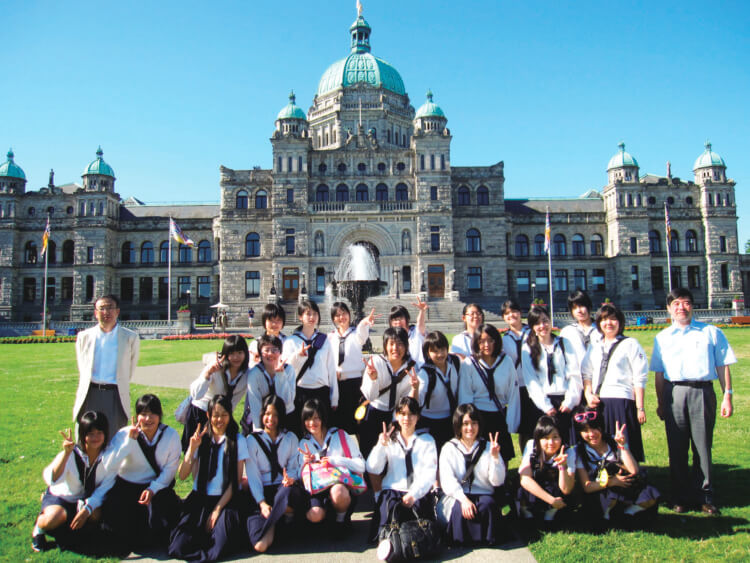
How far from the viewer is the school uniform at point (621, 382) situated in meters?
6.45

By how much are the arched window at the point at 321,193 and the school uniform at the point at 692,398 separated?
41132mm

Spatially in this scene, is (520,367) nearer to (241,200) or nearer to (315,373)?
(315,373)

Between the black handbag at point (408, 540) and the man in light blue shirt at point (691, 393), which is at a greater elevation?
the man in light blue shirt at point (691, 393)

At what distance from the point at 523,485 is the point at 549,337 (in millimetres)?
1913

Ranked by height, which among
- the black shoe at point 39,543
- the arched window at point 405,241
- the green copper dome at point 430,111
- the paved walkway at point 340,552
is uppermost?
the green copper dome at point 430,111

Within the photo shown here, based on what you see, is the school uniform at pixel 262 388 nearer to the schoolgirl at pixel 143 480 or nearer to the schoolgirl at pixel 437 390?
the schoolgirl at pixel 143 480

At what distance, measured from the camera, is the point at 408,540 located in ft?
17.1

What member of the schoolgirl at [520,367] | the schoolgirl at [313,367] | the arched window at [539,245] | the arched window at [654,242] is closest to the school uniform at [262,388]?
the schoolgirl at [313,367]

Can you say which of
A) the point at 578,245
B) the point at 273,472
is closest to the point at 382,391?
the point at 273,472

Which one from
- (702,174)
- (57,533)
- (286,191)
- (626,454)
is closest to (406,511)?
(626,454)

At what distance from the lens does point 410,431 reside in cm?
599


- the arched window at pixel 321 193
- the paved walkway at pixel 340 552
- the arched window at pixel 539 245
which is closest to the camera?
the paved walkway at pixel 340 552

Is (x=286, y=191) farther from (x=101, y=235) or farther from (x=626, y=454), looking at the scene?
(x=626, y=454)

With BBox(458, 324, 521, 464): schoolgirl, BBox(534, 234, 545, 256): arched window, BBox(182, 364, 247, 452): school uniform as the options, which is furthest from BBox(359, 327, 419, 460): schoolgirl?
BBox(534, 234, 545, 256): arched window
